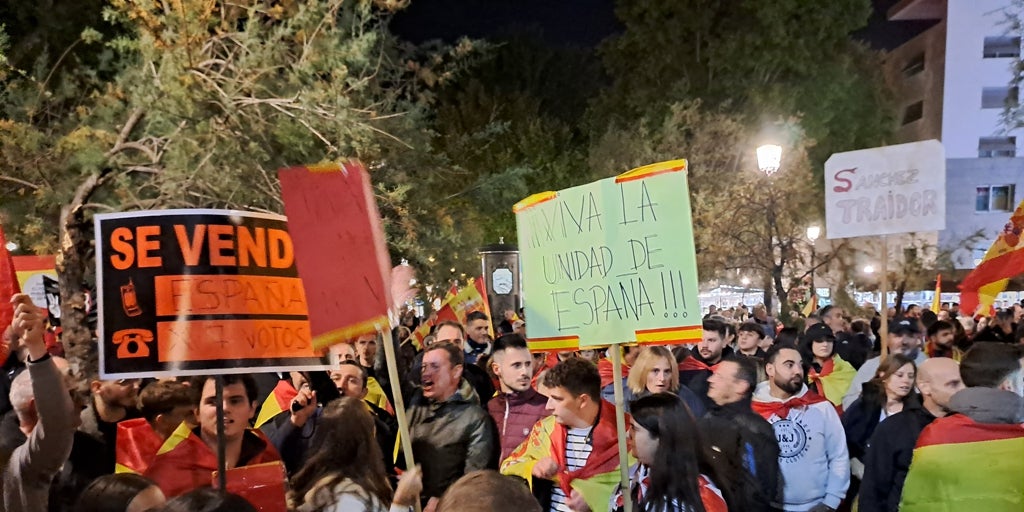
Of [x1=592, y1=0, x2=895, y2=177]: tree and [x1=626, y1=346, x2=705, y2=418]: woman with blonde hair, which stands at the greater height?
[x1=592, y1=0, x2=895, y2=177]: tree

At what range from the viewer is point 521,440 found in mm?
5422

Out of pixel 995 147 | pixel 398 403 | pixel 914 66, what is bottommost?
pixel 398 403

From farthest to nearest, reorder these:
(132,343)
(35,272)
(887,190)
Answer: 1. (35,272)
2. (887,190)
3. (132,343)

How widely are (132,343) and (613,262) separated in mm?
2293

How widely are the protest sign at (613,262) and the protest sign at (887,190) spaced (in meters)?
4.11

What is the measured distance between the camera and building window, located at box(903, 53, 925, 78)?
48.8 metres

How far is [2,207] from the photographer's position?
37.1 feet

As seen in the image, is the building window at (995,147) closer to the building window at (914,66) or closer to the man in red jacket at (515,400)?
the building window at (914,66)

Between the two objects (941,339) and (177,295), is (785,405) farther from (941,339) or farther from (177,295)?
(941,339)

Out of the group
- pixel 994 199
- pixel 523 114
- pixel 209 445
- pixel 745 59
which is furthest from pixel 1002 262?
pixel 994 199

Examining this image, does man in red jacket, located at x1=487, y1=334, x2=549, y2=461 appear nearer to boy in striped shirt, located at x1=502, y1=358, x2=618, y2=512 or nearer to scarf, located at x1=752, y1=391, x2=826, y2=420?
boy in striped shirt, located at x1=502, y1=358, x2=618, y2=512

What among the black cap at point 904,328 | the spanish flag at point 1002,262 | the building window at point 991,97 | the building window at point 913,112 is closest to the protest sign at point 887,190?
the spanish flag at point 1002,262

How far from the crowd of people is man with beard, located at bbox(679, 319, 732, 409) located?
16 centimetres

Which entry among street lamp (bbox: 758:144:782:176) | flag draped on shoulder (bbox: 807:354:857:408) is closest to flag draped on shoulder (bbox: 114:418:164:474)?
flag draped on shoulder (bbox: 807:354:857:408)
